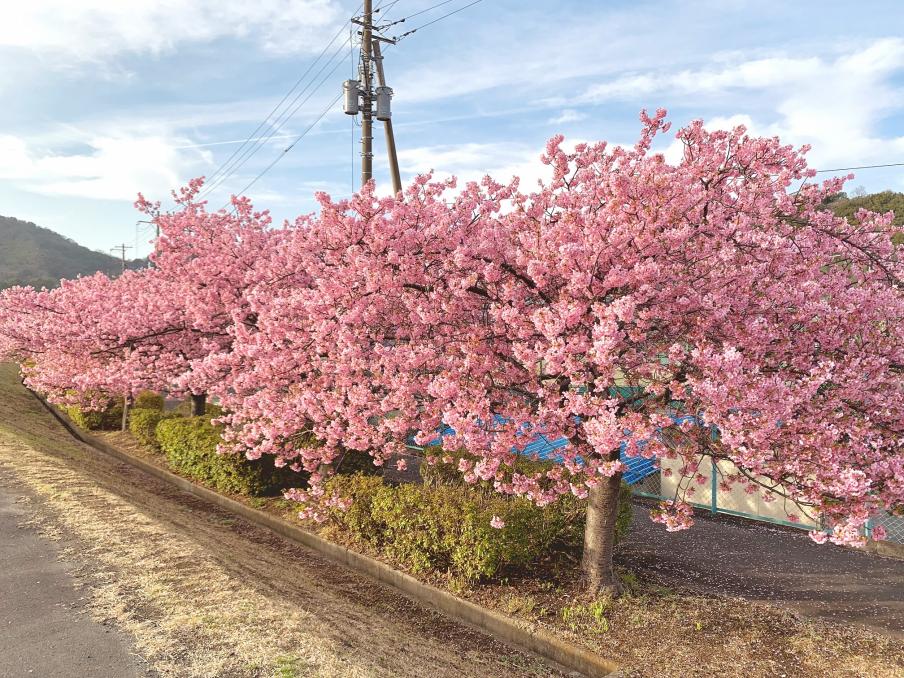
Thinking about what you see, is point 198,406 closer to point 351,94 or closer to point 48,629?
point 351,94

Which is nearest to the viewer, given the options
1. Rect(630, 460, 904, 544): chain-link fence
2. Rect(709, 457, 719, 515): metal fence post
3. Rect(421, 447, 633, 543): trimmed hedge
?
Rect(421, 447, 633, 543): trimmed hedge

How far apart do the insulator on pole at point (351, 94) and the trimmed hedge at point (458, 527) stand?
33.3 ft

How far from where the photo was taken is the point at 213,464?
12219 mm

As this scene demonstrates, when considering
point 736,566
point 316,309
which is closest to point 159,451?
point 316,309

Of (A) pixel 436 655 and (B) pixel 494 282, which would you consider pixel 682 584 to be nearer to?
(A) pixel 436 655

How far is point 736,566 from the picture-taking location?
8.21 metres

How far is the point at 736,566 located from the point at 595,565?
2.74m

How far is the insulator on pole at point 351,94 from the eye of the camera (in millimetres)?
14609

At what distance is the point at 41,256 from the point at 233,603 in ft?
594

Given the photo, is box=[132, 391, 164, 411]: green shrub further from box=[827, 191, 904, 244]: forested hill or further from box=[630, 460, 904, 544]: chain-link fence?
box=[827, 191, 904, 244]: forested hill

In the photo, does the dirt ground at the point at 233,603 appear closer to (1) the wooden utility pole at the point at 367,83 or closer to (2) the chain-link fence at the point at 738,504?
(2) the chain-link fence at the point at 738,504

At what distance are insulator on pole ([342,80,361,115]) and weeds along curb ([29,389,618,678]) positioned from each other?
966 centimetres

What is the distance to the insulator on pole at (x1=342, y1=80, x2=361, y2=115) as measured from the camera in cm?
1461

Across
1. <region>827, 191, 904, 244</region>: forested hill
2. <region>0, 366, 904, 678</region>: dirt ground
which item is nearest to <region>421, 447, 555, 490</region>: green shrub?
<region>0, 366, 904, 678</region>: dirt ground
